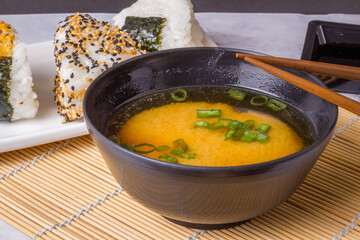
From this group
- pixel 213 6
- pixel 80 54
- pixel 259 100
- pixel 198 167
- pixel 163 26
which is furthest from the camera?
pixel 213 6

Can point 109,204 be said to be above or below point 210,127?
below

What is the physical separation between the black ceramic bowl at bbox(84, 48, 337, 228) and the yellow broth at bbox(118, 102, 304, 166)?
0.31 feet

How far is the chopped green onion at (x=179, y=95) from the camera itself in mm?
1610

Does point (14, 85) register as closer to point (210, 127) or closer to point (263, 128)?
point (210, 127)

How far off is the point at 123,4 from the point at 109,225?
9.03 ft

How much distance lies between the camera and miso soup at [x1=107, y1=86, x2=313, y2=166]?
52.1 inches

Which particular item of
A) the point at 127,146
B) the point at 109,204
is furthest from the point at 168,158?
the point at 109,204

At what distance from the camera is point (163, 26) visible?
8.20 ft

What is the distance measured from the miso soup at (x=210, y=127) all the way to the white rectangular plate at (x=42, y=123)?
339 mm

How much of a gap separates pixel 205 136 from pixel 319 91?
349 mm

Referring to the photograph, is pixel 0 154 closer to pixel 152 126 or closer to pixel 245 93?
pixel 152 126

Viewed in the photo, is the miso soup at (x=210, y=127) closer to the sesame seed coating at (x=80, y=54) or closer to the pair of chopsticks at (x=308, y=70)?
the pair of chopsticks at (x=308, y=70)

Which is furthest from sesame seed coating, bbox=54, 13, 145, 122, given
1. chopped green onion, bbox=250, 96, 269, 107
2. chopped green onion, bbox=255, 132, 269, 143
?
chopped green onion, bbox=255, 132, 269, 143

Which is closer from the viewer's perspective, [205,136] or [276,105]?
[205,136]
